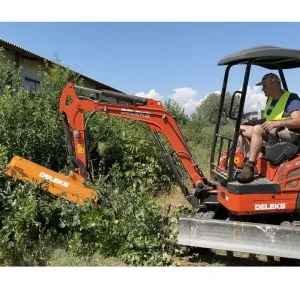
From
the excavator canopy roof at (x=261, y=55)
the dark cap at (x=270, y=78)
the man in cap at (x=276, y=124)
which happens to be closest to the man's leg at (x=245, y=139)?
the man in cap at (x=276, y=124)

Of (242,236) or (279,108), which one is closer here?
(242,236)

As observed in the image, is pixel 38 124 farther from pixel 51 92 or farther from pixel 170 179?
pixel 170 179

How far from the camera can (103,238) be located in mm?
5117

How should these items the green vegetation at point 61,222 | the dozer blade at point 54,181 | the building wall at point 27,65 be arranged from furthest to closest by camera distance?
the building wall at point 27,65, the dozer blade at point 54,181, the green vegetation at point 61,222

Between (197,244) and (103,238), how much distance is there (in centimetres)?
126

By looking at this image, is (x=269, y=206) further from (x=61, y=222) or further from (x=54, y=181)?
(x=54, y=181)

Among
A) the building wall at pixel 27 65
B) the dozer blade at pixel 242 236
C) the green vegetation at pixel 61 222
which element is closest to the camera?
the dozer blade at pixel 242 236

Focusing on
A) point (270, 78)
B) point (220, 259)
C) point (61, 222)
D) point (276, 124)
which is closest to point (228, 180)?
point (276, 124)

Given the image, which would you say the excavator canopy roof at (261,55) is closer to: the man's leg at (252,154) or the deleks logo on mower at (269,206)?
the man's leg at (252,154)

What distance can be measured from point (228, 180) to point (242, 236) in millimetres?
700

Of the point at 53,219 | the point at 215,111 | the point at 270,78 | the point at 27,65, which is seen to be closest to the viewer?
the point at 270,78

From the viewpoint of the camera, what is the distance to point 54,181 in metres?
5.58

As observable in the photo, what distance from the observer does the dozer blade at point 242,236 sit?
4.40 metres

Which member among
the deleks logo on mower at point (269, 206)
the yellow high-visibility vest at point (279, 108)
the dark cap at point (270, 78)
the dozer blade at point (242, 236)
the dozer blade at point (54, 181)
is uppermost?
the dark cap at point (270, 78)
